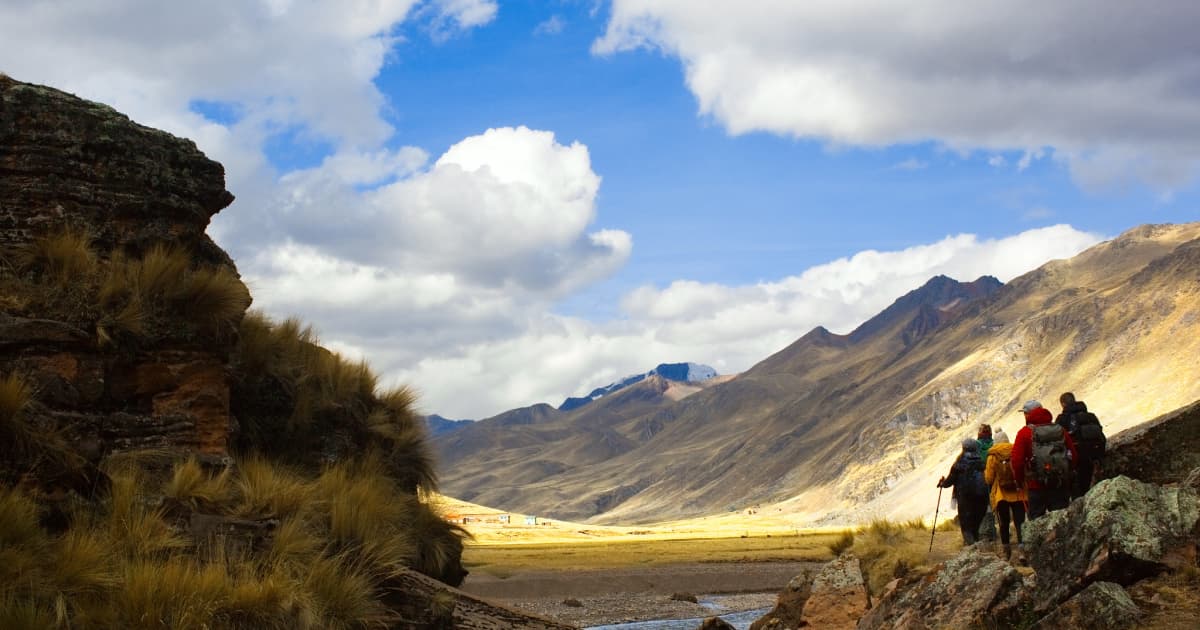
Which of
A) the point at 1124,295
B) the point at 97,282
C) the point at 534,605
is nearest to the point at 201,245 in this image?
Answer: the point at 97,282

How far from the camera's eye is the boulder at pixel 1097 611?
33.8ft

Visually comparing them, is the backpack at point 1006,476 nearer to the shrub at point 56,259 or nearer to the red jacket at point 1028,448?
the red jacket at point 1028,448

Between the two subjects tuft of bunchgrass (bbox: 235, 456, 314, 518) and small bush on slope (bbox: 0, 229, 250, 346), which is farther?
small bush on slope (bbox: 0, 229, 250, 346)

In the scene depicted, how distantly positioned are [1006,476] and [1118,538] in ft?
17.0

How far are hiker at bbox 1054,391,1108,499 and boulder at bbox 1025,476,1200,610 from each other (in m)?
3.50

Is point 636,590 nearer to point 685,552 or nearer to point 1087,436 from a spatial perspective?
point 685,552

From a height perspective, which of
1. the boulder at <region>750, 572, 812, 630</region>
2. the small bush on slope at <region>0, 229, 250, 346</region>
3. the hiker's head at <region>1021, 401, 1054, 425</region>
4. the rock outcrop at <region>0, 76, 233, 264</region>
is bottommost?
the boulder at <region>750, 572, 812, 630</region>

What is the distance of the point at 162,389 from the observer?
12.5m

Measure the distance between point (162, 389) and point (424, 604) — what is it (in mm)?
4215

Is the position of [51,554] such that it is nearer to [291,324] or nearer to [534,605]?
[291,324]

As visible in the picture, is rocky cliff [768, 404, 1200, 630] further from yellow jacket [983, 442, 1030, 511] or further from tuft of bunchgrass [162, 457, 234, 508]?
tuft of bunchgrass [162, 457, 234, 508]

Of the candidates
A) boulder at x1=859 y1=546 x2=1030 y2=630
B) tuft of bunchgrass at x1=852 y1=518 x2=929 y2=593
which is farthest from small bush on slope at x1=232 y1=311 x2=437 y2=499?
tuft of bunchgrass at x1=852 y1=518 x2=929 y2=593

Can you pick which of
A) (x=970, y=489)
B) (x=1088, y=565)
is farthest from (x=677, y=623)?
(x=1088, y=565)

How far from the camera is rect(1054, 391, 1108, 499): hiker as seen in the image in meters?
15.2
